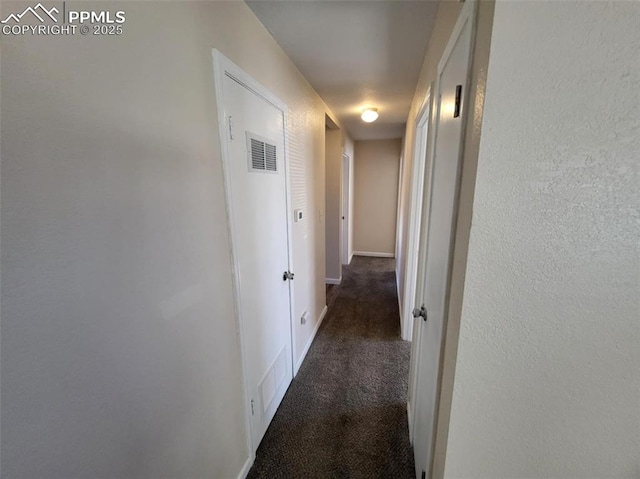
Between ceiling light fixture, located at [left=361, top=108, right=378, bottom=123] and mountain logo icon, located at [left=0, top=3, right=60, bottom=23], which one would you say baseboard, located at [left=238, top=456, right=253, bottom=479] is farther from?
ceiling light fixture, located at [left=361, top=108, right=378, bottom=123]

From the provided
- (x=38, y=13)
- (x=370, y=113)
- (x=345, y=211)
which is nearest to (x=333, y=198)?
(x=345, y=211)

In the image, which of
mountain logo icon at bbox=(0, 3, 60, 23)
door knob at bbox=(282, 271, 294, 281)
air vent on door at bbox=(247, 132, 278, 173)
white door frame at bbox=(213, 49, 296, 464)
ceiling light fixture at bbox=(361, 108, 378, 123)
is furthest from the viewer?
ceiling light fixture at bbox=(361, 108, 378, 123)

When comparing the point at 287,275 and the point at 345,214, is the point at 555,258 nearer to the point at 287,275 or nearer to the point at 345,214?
the point at 287,275

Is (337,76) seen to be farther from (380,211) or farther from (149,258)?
(380,211)

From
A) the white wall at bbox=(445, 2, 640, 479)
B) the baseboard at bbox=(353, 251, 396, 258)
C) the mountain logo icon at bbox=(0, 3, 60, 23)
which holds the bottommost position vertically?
the baseboard at bbox=(353, 251, 396, 258)

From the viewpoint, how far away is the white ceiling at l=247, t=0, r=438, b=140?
1238mm

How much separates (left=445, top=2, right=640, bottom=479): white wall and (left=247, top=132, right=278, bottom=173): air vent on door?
3.52ft

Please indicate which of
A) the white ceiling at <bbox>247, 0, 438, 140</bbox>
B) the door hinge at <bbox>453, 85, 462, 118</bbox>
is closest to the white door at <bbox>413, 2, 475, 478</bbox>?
the door hinge at <bbox>453, 85, 462, 118</bbox>

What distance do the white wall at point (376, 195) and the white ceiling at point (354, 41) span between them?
8.46 feet

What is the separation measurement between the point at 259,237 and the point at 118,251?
2.65ft

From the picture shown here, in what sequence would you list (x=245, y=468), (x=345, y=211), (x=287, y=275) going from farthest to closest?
(x=345, y=211), (x=287, y=275), (x=245, y=468)

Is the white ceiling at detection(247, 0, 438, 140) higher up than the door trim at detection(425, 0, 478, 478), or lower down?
higher up

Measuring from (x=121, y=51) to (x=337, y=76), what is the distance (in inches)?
66.9

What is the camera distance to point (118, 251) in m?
0.68
